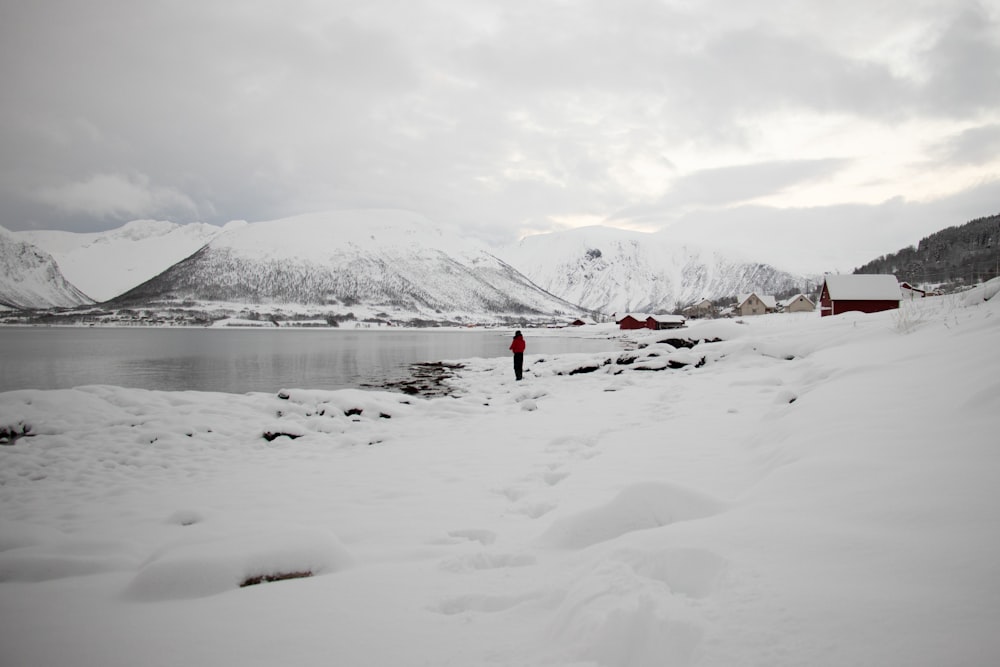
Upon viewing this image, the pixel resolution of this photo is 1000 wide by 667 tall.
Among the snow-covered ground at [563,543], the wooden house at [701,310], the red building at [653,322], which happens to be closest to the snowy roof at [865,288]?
the red building at [653,322]

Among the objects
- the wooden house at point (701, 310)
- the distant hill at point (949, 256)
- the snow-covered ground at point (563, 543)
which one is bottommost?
the snow-covered ground at point (563, 543)

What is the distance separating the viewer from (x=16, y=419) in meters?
10.8

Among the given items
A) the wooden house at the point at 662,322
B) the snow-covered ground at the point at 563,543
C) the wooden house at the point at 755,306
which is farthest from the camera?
the wooden house at the point at 755,306

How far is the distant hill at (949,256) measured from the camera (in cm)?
9869

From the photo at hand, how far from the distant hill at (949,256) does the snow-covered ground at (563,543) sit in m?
119

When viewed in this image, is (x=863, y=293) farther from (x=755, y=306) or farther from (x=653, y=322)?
(x=755, y=306)

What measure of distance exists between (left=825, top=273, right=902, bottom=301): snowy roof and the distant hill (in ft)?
205

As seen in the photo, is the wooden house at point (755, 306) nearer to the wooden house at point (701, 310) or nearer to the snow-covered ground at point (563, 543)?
the wooden house at point (701, 310)

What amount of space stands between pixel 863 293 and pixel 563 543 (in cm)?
5833

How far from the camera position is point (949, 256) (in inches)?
4301

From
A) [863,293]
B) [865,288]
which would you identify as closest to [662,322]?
[865,288]

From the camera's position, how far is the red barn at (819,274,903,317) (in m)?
48.4

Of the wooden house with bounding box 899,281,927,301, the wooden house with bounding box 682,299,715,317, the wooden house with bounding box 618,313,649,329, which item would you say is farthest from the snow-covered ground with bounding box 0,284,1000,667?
the wooden house with bounding box 682,299,715,317

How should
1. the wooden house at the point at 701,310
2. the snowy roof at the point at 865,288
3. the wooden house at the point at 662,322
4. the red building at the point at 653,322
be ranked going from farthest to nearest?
the wooden house at the point at 701,310 → the red building at the point at 653,322 → the wooden house at the point at 662,322 → the snowy roof at the point at 865,288
